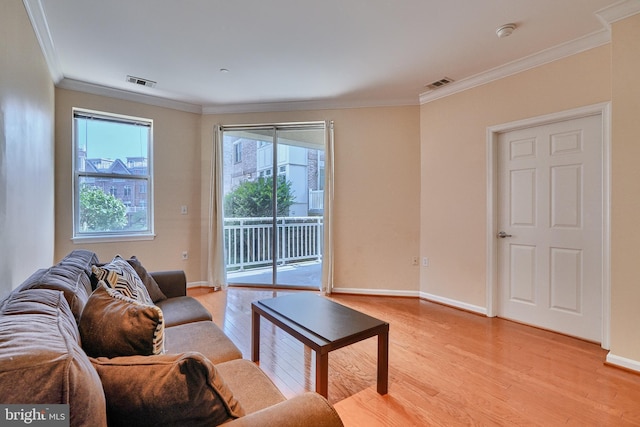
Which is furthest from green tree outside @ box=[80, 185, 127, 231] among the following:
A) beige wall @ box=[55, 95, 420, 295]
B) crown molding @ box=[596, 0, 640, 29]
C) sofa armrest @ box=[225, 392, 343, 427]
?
crown molding @ box=[596, 0, 640, 29]

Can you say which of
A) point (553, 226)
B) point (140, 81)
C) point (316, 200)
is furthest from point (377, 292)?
point (140, 81)

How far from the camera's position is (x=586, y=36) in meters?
2.43

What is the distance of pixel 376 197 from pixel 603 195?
2154 mm

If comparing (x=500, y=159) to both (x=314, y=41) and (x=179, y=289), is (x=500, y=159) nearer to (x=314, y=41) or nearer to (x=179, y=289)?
(x=314, y=41)

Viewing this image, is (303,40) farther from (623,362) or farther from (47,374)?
(623,362)

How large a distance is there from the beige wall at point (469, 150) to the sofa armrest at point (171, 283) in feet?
9.10

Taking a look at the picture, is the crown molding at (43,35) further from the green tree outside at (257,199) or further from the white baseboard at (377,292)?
the white baseboard at (377,292)

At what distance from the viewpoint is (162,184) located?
13.1 feet

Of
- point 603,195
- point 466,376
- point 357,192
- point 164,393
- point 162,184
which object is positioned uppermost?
point 162,184

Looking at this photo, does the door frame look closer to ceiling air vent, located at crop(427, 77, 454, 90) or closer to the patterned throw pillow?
ceiling air vent, located at crop(427, 77, 454, 90)

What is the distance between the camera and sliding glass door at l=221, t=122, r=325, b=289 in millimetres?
4207

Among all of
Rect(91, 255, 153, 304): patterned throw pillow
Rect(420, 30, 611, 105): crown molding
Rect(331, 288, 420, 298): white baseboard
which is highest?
Rect(420, 30, 611, 105): crown molding

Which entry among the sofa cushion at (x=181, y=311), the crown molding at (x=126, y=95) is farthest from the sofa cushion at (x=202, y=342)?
the crown molding at (x=126, y=95)

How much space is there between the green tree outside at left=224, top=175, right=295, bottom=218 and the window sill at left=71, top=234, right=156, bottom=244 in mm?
1063
